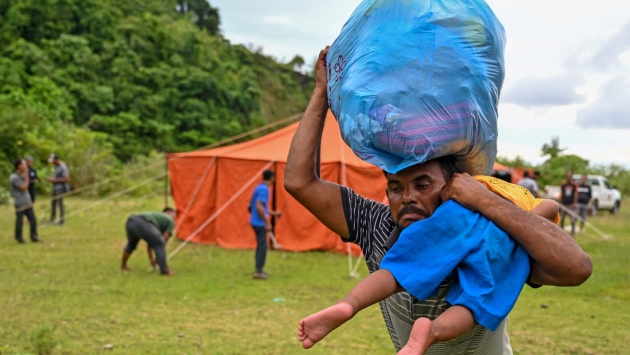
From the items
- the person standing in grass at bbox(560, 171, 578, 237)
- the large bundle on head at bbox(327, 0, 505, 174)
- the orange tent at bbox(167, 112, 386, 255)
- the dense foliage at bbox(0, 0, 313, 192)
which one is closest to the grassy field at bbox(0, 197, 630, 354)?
the orange tent at bbox(167, 112, 386, 255)

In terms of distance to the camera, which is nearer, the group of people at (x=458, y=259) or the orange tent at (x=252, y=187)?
the group of people at (x=458, y=259)

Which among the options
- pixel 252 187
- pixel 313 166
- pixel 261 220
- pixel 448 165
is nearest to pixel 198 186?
pixel 252 187

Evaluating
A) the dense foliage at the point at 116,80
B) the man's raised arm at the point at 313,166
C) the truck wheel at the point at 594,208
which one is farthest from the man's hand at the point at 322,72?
the dense foliage at the point at 116,80

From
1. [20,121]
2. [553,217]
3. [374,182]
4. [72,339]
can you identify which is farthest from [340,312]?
[20,121]

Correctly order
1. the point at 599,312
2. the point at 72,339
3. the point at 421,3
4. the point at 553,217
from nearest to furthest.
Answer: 1. the point at 421,3
2. the point at 553,217
3. the point at 72,339
4. the point at 599,312

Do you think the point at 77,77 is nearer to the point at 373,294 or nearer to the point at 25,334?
the point at 25,334

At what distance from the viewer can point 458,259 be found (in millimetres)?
1686

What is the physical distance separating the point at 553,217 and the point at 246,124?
4103 cm

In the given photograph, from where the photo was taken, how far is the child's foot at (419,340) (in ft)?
5.14

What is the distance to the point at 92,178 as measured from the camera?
24.6 metres

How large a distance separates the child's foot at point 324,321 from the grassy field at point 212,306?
417 centimetres

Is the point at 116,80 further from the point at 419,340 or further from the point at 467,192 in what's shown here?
the point at 419,340

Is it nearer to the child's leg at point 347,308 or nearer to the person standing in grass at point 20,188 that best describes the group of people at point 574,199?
the person standing in grass at point 20,188

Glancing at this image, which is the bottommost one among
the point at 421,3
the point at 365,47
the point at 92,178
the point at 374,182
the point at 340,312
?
the point at 92,178
